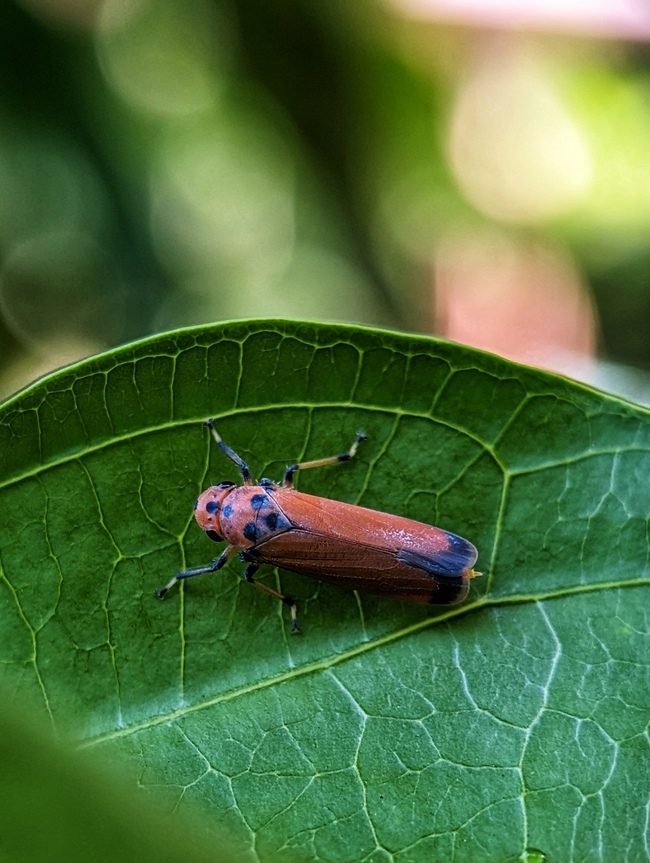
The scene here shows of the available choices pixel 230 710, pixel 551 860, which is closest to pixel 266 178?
pixel 230 710

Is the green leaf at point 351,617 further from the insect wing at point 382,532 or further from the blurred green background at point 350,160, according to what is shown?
the blurred green background at point 350,160

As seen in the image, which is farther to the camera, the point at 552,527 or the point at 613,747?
the point at 552,527

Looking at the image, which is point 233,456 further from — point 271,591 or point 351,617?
point 351,617

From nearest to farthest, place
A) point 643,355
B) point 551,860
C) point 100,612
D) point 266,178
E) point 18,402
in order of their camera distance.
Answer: point 551,860 < point 18,402 < point 100,612 < point 643,355 < point 266,178

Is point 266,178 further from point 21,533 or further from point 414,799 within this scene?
point 414,799

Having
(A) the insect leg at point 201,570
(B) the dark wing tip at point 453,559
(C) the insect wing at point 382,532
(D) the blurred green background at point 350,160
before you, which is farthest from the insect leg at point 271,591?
(D) the blurred green background at point 350,160

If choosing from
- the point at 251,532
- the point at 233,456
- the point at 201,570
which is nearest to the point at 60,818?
the point at 201,570
